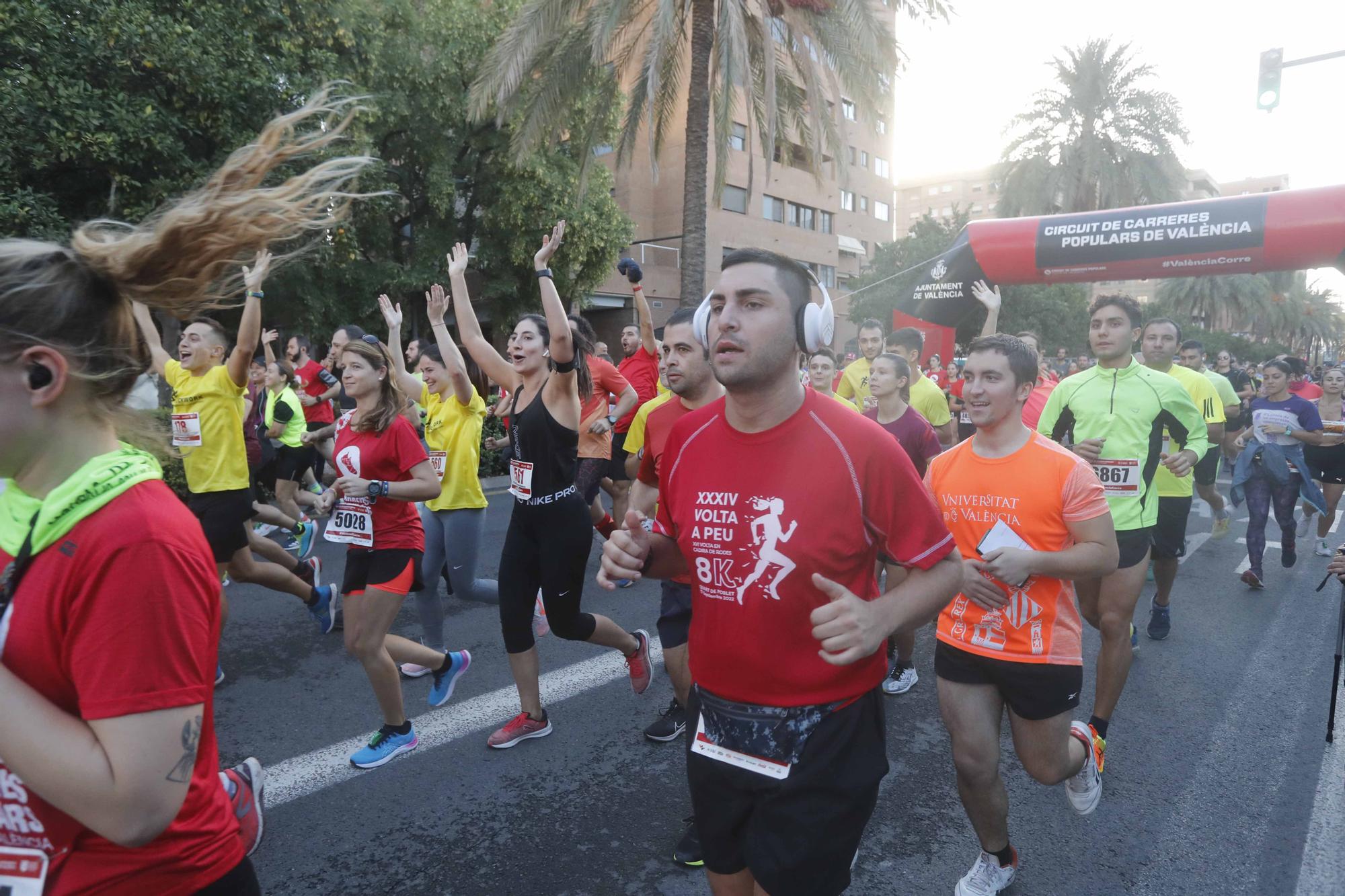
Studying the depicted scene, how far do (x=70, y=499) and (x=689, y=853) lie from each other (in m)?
2.54

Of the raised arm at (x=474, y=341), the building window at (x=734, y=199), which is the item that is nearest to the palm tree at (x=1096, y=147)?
the building window at (x=734, y=199)

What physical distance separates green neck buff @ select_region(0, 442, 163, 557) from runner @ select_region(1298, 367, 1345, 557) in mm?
8681

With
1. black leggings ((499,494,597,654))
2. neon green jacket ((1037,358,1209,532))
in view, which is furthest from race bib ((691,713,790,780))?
neon green jacket ((1037,358,1209,532))

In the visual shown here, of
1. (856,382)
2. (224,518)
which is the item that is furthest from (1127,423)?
(224,518)

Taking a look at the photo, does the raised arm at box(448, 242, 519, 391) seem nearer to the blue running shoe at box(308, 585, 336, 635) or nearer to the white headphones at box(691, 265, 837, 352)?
the blue running shoe at box(308, 585, 336, 635)

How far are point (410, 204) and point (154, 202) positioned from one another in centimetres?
813

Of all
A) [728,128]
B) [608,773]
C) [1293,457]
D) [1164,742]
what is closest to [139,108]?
[728,128]

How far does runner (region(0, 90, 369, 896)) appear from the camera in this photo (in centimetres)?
116

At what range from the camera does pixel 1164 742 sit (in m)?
4.10

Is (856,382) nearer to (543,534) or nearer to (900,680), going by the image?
(900,680)

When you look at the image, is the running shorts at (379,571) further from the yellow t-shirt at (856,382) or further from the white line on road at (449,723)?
the yellow t-shirt at (856,382)

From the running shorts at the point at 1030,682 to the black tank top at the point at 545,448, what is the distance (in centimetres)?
203

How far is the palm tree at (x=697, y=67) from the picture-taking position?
12391 mm

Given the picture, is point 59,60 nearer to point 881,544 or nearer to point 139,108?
point 139,108
